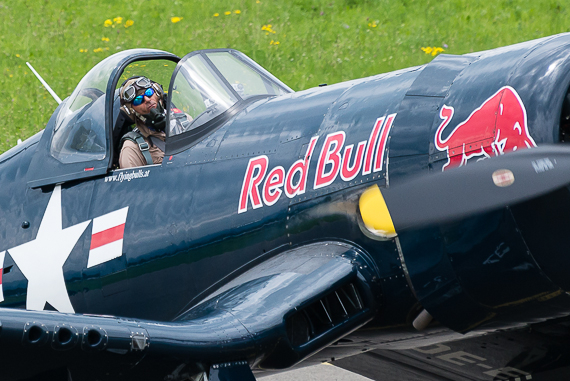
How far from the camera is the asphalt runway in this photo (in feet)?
21.6

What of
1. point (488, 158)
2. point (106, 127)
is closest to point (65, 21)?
point (106, 127)

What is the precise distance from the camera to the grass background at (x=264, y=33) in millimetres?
12844

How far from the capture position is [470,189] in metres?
3.55

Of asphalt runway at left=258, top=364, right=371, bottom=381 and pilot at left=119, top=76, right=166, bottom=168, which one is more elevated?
pilot at left=119, top=76, right=166, bottom=168

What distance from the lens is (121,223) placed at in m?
5.00

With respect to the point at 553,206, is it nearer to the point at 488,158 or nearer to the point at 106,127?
the point at 488,158

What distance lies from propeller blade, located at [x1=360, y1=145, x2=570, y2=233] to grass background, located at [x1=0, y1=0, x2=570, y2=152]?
8.88m

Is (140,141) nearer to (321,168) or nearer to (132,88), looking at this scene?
(132,88)

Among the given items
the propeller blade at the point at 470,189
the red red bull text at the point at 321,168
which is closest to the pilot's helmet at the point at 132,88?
the red red bull text at the point at 321,168

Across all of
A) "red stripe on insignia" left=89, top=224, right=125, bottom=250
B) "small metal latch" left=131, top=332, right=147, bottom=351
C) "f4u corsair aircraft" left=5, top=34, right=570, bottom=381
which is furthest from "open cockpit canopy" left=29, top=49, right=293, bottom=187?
"small metal latch" left=131, top=332, right=147, bottom=351

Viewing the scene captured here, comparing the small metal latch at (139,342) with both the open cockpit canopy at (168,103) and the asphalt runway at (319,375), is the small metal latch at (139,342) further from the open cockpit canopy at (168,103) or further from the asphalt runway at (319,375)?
the asphalt runway at (319,375)

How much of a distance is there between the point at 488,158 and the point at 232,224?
162 centimetres

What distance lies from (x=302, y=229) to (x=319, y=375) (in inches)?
107

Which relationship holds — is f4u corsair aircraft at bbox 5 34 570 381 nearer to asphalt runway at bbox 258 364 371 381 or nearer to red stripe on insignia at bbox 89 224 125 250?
red stripe on insignia at bbox 89 224 125 250
